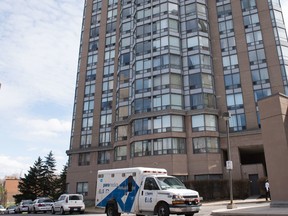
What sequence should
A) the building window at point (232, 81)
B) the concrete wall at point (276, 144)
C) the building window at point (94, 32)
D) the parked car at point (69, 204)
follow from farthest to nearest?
the building window at point (94, 32) → the building window at point (232, 81) → the parked car at point (69, 204) → the concrete wall at point (276, 144)

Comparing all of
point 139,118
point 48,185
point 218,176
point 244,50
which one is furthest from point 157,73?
point 48,185

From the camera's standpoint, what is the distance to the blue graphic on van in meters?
16.1

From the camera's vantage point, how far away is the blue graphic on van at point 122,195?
16.1 meters

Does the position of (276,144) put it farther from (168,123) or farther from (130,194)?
(168,123)

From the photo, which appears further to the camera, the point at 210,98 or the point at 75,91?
the point at 75,91

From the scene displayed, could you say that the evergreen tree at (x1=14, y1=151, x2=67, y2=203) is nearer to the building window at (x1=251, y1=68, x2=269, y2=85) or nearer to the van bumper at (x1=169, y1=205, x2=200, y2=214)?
the building window at (x1=251, y1=68, x2=269, y2=85)

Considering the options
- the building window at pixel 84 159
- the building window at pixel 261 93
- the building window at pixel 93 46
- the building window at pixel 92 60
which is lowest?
the building window at pixel 84 159

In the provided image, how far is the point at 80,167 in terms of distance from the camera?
46.2 metres

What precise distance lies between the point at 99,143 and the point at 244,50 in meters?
25.4

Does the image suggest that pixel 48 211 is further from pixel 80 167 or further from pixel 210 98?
pixel 210 98

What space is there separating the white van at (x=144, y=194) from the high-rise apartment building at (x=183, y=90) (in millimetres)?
18024

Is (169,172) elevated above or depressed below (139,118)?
below

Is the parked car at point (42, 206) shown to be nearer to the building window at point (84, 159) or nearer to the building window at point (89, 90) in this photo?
the building window at point (84, 159)

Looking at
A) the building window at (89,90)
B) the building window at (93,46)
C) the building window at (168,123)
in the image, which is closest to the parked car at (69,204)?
the building window at (168,123)
